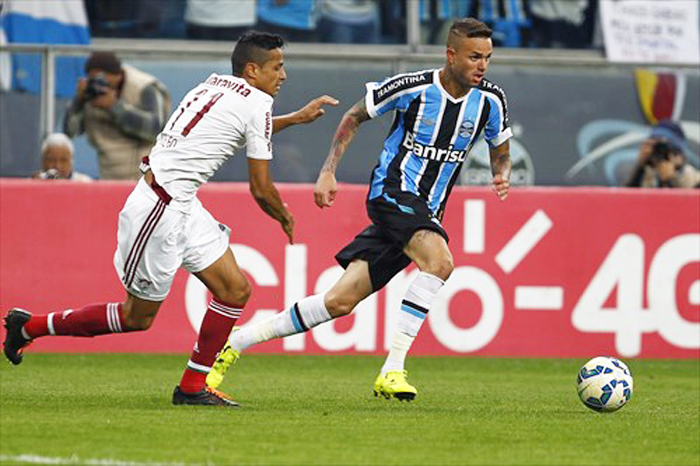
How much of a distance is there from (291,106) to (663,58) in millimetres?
4039

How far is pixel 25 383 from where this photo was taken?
10.6m

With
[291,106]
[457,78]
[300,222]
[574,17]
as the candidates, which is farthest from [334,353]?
[574,17]

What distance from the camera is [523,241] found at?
13781 mm

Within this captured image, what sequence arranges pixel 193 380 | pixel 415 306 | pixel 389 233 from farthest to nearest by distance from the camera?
1. pixel 389 233
2. pixel 415 306
3. pixel 193 380

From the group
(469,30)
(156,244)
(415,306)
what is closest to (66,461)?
(156,244)

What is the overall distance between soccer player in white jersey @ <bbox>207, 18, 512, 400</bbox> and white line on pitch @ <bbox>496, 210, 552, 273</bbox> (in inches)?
147

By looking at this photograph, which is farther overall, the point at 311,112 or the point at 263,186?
the point at 311,112

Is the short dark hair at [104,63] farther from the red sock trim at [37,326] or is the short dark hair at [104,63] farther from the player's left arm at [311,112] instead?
the red sock trim at [37,326]

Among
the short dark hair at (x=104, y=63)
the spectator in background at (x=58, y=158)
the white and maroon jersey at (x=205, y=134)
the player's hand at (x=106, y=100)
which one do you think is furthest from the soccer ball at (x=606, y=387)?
the short dark hair at (x=104, y=63)

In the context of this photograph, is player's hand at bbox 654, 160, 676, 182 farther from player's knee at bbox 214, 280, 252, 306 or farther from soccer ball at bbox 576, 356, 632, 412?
player's knee at bbox 214, 280, 252, 306

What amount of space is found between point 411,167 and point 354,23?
6.91m

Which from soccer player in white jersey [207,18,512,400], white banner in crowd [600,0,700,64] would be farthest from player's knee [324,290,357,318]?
white banner in crowd [600,0,700,64]

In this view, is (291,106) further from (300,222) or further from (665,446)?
(665,446)

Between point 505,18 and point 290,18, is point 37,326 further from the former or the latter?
point 505,18
